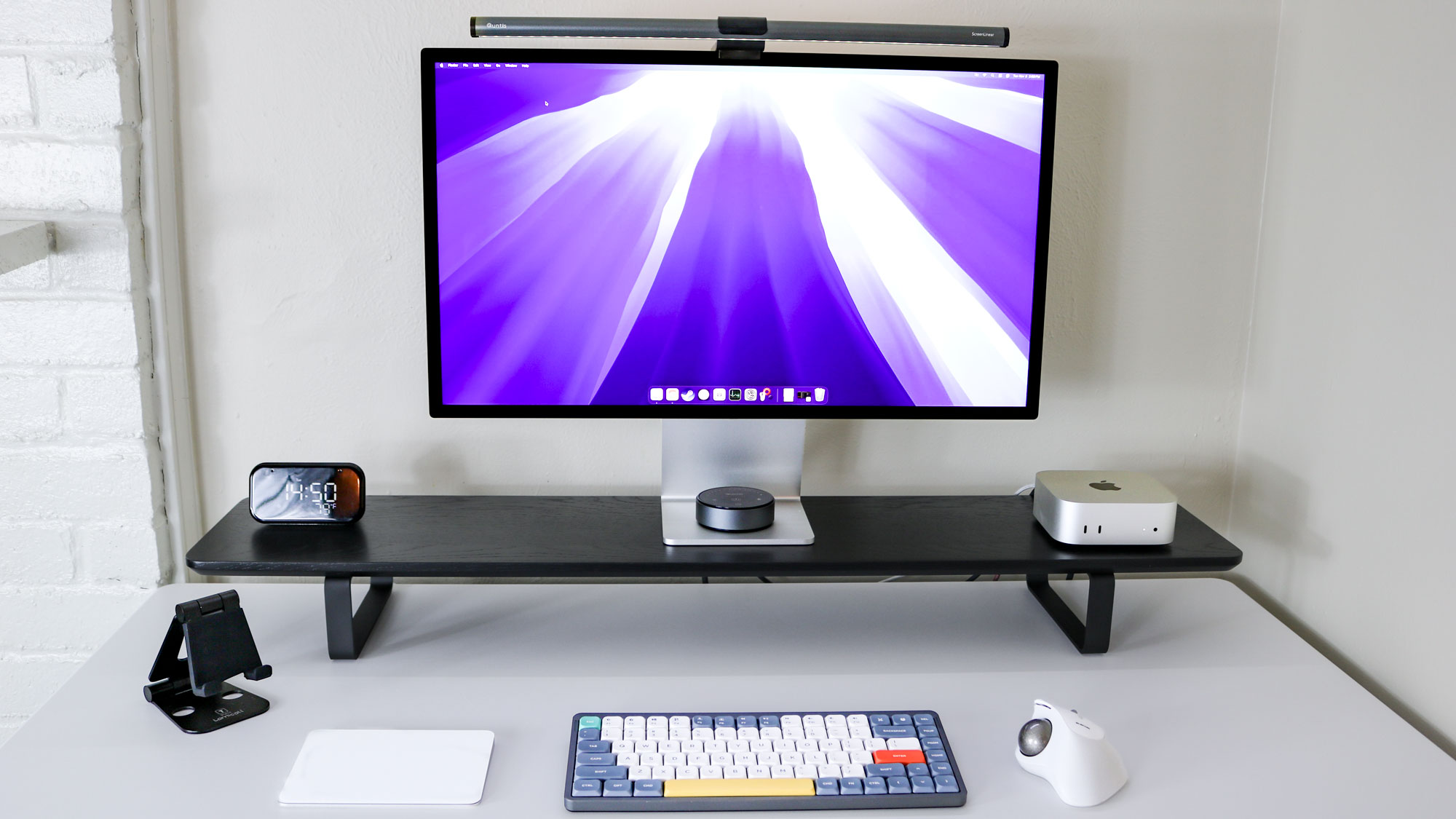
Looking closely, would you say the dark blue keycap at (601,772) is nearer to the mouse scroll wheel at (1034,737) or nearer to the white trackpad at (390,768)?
the white trackpad at (390,768)

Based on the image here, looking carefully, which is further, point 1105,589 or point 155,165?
point 155,165

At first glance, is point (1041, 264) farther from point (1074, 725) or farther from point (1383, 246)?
point (1074, 725)

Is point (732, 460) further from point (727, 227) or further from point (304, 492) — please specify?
point (304, 492)

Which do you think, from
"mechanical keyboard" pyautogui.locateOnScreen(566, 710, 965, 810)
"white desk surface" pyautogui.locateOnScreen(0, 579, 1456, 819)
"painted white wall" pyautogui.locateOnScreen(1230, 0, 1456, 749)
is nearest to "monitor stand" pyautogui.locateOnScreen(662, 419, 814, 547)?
"white desk surface" pyautogui.locateOnScreen(0, 579, 1456, 819)

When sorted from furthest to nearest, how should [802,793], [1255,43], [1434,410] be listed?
[1255,43]
[1434,410]
[802,793]

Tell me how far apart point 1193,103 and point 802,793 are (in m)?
0.99

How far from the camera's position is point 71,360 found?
50.0 inches

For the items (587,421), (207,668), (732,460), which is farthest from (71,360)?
(732,460)

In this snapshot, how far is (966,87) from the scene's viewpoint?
1.14 meters

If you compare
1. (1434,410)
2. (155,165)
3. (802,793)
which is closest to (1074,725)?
(802,793)

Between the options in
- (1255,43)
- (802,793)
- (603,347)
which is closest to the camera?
(802,793)

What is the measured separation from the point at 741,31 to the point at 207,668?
0.85 m

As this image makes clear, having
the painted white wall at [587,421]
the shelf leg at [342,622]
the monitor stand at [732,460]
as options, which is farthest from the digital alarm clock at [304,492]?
the monitor stand at [732,460]

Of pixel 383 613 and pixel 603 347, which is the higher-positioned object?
pixel 603 347
